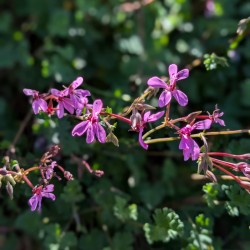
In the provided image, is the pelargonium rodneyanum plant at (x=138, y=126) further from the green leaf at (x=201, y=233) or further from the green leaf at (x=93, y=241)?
the green leaf at (x=93, y=241)

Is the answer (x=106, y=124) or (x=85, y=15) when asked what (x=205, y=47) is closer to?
(x=85, y=15)

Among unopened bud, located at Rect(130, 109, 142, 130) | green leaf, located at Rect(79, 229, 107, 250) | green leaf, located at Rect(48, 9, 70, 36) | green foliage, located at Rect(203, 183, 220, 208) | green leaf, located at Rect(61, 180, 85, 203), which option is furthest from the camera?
green leaf, located at Rect(48, 9, 70, 36)

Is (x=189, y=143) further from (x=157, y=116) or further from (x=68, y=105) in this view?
(x=68, y=105)

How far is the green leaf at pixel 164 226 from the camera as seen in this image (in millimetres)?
1445

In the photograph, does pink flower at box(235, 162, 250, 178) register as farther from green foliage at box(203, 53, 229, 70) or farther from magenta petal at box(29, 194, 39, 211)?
magenta petal at box(29, 194, 39, 211)

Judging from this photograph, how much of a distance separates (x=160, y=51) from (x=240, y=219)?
87 cm

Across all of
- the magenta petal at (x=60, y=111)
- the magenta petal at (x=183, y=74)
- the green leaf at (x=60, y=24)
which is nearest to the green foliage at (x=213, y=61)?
the magenta petal at (x=183, y=74)

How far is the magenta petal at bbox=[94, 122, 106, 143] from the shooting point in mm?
1277

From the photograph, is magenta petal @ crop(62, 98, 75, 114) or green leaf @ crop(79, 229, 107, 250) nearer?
magenta petal @ crop(62, 98, 75, 114)

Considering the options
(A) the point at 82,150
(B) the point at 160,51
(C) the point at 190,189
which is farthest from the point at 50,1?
(C) the point at 190,189

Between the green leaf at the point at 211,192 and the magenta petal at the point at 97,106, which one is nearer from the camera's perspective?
the magenta petal at the point at 97,106

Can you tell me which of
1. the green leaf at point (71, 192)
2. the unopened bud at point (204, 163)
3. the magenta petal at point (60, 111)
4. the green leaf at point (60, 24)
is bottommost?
the unopened bud at point (204, 163)

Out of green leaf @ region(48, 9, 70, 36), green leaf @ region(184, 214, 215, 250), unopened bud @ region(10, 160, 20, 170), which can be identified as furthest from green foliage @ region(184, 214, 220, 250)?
green leaf @ region(48, 9, 70, 36)

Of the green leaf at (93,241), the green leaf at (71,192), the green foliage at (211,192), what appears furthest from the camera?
the green leaf at (93,241)
